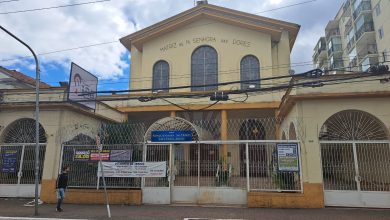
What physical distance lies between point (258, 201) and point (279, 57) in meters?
13.2

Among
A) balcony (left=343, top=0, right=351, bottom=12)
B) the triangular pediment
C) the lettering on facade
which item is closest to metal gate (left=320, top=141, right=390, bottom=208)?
the triangular pediment

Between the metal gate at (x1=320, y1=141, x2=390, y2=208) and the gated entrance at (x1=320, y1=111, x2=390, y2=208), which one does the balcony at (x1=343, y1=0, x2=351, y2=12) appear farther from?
the metal gate at (x1=320, y1=141, x2=390, y2=208)

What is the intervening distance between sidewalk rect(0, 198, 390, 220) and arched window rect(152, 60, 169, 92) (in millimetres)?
11683

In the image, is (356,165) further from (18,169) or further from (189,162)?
(18,169)

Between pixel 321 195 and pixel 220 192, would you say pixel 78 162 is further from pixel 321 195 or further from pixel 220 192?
pixel 321 195

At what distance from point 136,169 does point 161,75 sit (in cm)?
1111

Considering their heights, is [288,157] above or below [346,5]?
below

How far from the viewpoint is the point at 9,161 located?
13711mm

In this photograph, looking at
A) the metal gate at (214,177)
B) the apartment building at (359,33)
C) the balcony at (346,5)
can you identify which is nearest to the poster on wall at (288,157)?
the metal gate at (214,177)

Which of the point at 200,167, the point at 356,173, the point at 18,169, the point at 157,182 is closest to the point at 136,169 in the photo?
the point at 157,182

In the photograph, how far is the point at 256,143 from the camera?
39.5 feet

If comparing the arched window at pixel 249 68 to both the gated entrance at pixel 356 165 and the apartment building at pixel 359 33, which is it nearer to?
the apartment building at pixel 359 33

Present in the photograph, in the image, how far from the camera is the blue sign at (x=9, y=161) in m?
13.6

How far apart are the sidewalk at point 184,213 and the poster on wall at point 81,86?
4688mm
